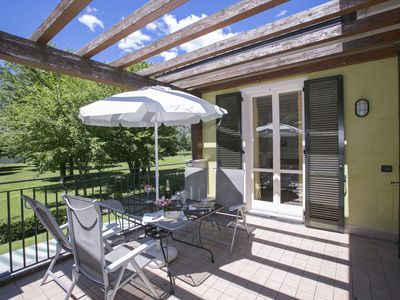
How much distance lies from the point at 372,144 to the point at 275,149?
1.57m

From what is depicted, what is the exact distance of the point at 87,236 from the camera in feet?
6.10

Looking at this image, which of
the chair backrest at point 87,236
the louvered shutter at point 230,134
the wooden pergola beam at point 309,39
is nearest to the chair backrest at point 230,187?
the louvered shutter at point 230,134

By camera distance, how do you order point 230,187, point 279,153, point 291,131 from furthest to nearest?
point 279,153, point 291,131, point 230,187

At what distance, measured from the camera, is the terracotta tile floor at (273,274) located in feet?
7.53

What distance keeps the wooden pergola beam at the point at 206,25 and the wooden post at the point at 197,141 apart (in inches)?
92.6

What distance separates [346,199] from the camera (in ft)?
12.3

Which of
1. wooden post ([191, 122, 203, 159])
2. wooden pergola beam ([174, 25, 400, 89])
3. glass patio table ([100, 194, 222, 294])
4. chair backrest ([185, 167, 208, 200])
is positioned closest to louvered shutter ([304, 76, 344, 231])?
wooden pergola beam ([174, 25, 400, 89])

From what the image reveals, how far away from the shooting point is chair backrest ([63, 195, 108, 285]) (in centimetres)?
177

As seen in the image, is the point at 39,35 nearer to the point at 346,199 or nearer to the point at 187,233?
the point at 187,233

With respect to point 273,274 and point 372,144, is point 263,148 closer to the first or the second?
point 372,144

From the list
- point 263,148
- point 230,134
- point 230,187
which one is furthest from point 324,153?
point 230,134

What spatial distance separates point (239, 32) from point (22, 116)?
317 inches

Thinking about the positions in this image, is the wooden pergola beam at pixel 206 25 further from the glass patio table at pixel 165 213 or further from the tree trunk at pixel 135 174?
the glass patio table at pixel 165 213

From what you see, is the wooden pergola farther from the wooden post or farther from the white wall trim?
the wooden post
